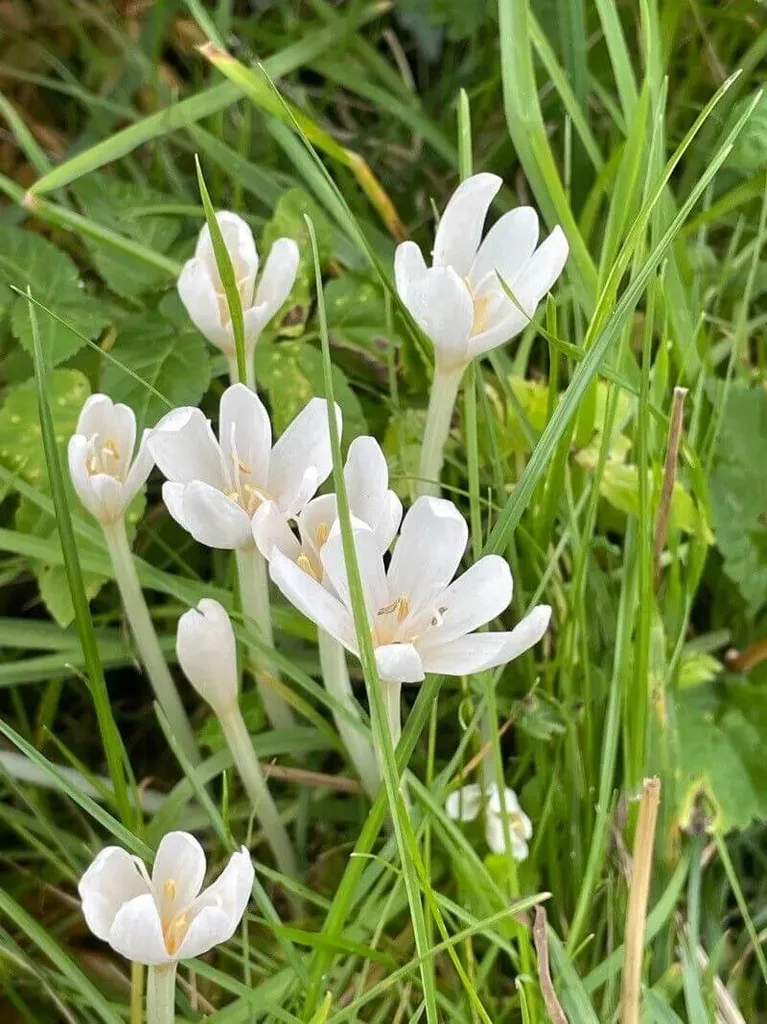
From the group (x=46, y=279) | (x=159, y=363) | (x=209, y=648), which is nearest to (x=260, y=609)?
(x=209, y=648)

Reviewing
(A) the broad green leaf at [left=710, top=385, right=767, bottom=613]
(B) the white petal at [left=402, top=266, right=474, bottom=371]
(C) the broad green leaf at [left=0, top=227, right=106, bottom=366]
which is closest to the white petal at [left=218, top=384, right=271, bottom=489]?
(B) the white petal at [left=402, top=266, right=474, bottom=371]

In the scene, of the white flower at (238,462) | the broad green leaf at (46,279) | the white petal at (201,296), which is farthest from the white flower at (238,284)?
the broad green leaf at (46,279)

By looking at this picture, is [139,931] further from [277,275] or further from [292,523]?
[277,275]

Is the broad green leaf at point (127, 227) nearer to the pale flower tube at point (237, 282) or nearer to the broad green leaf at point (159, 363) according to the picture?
the broad green leaf at point (159, 363)

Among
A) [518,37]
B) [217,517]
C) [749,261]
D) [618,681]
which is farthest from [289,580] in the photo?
[749,261]

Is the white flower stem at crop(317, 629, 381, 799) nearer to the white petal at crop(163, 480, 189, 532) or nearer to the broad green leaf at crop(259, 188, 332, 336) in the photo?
the white petal at crop(163, 480, 189, 532)

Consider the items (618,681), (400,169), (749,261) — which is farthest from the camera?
(400,169)

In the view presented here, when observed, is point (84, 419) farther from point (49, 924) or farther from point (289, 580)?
point (49, 924)
